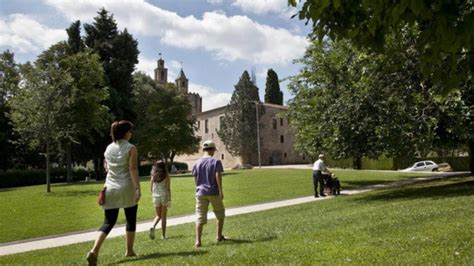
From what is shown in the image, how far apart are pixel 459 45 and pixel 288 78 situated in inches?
893

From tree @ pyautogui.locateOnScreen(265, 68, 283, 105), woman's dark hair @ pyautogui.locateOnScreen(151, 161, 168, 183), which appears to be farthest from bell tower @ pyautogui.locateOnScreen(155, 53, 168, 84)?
woman's dark hair @ pyautogui.locateOnScreen(151, 161, 168, 183)

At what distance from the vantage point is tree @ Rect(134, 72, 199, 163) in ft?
174

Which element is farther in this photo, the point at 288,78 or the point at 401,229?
the point at 288,78

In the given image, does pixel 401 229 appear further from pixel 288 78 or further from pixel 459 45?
pixel 288 78

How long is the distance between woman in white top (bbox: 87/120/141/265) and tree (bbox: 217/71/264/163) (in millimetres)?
62295

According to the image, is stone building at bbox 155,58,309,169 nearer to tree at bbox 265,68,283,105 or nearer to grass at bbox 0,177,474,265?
tree at bbox 265,68,283,105

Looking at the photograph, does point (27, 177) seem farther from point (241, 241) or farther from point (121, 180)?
point (121, 180)

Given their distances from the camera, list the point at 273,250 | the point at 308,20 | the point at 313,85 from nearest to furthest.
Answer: the point at 308,20 → the point at 273,250 → the point at 313,85

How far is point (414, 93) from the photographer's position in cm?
1734

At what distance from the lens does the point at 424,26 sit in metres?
4.71

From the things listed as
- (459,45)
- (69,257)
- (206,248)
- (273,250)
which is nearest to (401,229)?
(273,250)

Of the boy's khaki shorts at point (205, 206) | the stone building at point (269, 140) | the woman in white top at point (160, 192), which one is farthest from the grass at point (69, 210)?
the stone building at point (269, 140)

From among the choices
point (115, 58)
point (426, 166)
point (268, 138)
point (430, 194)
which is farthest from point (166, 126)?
point (430, 194)

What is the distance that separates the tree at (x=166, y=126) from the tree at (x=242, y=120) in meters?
11.6
